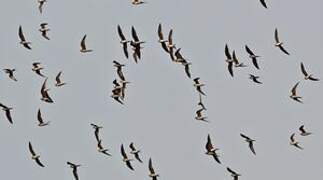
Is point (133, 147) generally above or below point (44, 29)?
below

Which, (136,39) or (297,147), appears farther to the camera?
(297,147)

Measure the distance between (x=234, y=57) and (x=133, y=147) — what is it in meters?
6.78

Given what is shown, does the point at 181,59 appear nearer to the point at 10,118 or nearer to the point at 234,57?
the point at 234,57

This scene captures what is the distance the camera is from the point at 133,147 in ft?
300

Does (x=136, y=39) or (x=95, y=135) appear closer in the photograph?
(x=136, y=39)

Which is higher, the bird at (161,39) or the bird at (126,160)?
the bird at (161,39)

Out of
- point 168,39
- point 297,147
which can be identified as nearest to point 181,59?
point 168,39

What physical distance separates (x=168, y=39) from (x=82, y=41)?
14.1 ft

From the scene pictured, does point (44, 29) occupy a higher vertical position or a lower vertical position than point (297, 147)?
higher

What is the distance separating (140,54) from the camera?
283 ft

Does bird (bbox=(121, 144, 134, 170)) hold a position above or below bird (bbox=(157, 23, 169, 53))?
below

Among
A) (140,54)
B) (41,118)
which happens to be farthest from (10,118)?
(140,54)

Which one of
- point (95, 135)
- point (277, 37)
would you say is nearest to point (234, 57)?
point (277, 37)

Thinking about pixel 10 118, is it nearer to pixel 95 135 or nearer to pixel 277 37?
pixel 95 135
